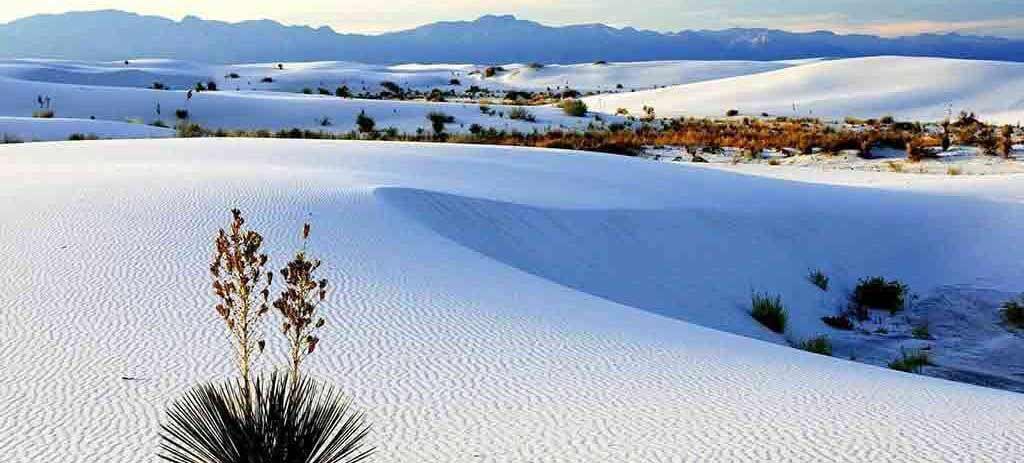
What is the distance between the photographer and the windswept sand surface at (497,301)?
12.3 ft

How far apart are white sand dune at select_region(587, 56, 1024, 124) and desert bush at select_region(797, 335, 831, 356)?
27215mm

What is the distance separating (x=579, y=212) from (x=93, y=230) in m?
4.61

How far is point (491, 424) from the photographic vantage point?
3.82 meters

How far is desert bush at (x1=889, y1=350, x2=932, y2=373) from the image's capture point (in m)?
7.32

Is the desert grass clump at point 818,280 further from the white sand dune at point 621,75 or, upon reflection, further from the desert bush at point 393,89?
the white sand dune at point 621,75

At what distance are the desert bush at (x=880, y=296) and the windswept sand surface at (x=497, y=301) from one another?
1.32 ft

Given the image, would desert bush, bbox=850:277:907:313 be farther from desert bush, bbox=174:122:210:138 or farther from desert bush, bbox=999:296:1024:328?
desert bush, bbox=174:122:210:138

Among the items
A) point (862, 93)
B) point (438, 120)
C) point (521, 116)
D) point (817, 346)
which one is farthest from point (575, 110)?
point (817, 346)

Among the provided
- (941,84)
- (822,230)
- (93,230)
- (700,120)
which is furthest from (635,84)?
(93,230)

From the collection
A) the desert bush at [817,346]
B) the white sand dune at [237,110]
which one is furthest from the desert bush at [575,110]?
the desert bush at [817,346]

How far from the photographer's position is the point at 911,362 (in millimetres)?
7480

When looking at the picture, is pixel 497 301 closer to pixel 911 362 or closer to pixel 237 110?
pixel 911 362

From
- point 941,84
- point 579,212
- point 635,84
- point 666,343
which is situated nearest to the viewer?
point 666,343

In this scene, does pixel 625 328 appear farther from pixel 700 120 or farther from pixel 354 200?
pixel 700 120
